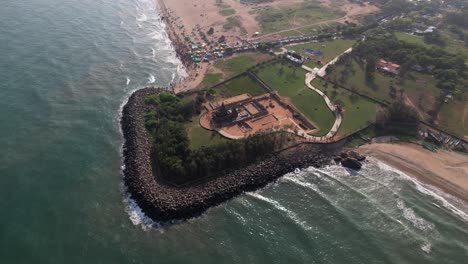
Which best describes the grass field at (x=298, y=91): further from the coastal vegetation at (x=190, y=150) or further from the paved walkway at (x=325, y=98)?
the coastal vegetation at (x=190, y=150)

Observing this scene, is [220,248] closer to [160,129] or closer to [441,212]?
[160,129]

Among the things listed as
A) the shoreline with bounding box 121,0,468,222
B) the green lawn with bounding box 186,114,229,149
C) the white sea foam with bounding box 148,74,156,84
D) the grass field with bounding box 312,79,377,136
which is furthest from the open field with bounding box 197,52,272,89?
the shoreline with bounding box 121,0,468,222

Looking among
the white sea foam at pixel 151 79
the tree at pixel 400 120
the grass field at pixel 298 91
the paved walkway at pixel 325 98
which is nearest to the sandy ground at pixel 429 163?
the tree at pixel 400 120

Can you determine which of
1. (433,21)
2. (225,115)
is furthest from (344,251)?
(433,21)

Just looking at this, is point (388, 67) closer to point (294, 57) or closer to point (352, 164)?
point (294, 57)

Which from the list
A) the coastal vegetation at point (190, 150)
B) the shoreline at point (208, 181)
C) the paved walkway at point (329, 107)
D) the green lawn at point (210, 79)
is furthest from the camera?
the green lawn at point (210, 79)
